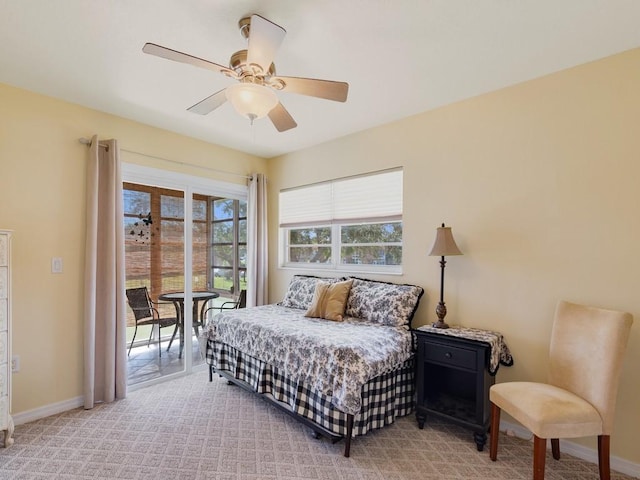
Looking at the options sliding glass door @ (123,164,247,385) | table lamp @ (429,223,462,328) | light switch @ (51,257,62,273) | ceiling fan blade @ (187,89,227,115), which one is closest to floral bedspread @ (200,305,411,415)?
table lamp @ (429,223,462,328)

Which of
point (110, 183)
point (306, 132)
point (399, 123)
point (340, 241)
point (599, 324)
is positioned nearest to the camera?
point (599, 324)

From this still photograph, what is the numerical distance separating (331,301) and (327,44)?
206 centimetres

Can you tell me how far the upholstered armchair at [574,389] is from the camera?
1.73 m

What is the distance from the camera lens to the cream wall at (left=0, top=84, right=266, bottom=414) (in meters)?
2.53

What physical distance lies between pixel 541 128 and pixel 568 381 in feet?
5.56

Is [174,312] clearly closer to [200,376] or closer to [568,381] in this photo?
[200,376]

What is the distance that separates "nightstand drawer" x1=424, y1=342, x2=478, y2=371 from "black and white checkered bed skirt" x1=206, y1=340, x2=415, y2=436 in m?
0.22

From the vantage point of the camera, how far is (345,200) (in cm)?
363

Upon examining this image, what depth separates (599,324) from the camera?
1919mm

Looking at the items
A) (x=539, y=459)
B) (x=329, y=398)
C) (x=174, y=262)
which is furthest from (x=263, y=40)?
(x=174, y=262)

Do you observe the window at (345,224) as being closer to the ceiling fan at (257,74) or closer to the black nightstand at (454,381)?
the black nightstand at (454,381)

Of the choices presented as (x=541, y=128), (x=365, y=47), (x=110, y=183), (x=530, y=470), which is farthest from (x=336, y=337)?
(x=110, y=183)

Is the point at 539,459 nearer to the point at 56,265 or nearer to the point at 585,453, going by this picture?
the point at 585,453

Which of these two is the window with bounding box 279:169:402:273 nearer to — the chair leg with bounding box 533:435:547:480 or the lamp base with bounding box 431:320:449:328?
the lamp base with bounding box 431:320:449:328
